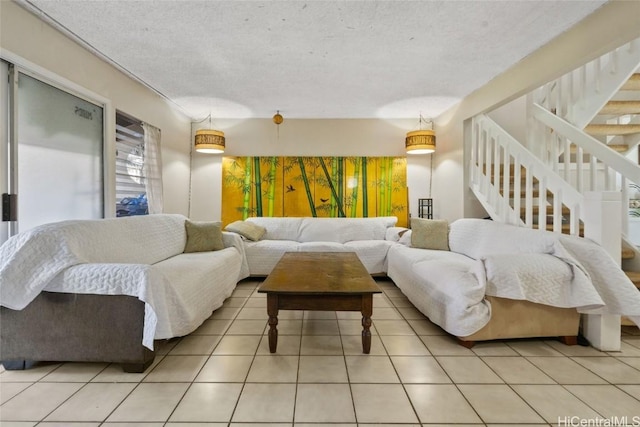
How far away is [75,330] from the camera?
164 cm

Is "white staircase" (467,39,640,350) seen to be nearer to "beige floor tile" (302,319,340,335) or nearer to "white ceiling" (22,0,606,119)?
"white ceiling" (22,0,606,119)

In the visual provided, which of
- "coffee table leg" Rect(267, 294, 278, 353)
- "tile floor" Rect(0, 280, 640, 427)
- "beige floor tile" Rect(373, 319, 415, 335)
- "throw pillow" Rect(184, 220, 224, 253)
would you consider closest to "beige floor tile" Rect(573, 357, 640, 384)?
"tile floor" Rect(0, 280, 640, 427)

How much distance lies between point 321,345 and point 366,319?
419 mm

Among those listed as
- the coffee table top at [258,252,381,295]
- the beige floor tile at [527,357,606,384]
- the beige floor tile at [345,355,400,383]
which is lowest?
the beige floor tile at [527,357,606,384]

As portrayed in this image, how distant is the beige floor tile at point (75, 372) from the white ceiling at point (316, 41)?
243 cm

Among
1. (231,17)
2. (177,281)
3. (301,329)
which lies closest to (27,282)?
(177,281)

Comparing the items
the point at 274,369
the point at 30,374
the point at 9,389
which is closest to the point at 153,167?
the point at 30,374

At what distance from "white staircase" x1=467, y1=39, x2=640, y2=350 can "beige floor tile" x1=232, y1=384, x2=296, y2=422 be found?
2261 millimetres

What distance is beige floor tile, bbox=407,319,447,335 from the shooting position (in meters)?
2.21

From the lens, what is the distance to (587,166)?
3465 mm

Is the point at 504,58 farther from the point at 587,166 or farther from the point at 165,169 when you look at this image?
the point at 165,169

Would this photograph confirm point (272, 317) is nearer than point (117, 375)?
No

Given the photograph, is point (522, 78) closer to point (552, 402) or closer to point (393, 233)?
point (393, 233)

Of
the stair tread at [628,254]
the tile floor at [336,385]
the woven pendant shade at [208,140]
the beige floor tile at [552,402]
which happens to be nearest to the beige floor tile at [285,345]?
the tile floor at [336,385]
